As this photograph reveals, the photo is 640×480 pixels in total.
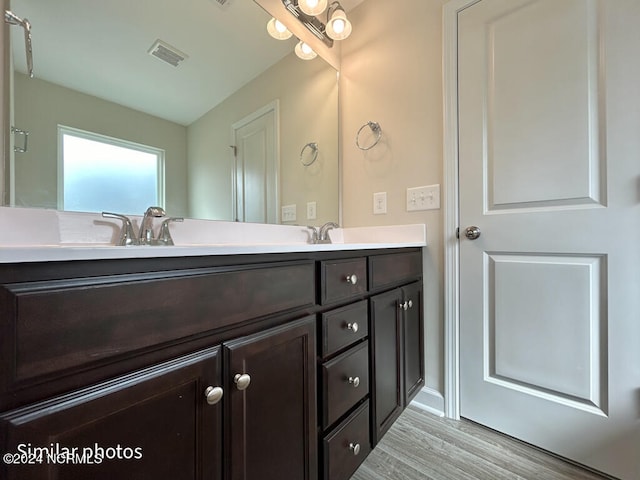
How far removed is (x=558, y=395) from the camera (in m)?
1.11

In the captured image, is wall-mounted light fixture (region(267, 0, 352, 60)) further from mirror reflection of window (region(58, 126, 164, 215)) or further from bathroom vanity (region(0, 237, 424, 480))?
bathroom vanity (region(0, 237, 424, 480))

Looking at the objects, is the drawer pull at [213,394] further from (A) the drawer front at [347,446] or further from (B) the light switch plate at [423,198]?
(B) the light switch plate at [423,198]

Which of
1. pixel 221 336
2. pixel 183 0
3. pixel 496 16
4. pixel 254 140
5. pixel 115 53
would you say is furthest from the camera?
pixel 254 140

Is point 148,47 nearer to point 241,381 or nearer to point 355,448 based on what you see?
point 241,381

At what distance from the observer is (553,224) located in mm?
1109

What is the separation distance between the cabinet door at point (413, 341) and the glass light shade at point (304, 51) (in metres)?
1.39

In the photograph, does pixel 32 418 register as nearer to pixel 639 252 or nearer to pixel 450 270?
pixel 450 270

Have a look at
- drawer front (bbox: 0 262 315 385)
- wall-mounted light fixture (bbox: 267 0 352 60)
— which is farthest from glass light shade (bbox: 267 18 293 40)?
drawer front (bbox: 0 262 315 385)

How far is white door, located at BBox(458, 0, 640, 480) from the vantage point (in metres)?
0.98

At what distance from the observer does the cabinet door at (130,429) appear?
38 cm

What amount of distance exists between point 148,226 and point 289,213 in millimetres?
716

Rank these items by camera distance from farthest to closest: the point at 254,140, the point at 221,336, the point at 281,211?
1. the point at 281,211
2. the point at 254,140
3. the point at 221,336

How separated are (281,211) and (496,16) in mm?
1318

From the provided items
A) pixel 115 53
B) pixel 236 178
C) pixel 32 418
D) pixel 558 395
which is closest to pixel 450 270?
pixel 558 395
